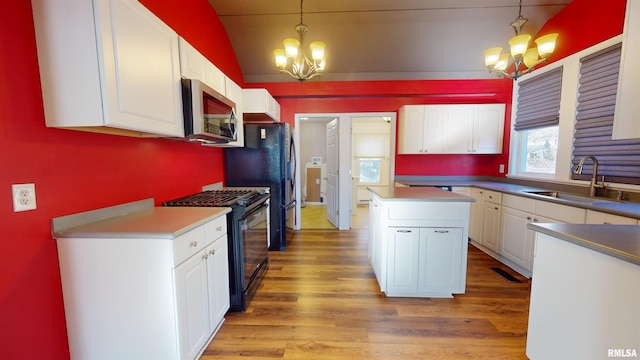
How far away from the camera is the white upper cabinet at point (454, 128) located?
357cm

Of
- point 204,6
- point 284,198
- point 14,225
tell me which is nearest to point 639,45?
point 284,198

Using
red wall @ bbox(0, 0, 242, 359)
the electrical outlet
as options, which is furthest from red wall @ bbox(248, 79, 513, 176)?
the electrical outlet

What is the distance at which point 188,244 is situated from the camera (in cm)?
129

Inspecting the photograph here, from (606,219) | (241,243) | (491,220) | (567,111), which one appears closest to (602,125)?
(567,111)

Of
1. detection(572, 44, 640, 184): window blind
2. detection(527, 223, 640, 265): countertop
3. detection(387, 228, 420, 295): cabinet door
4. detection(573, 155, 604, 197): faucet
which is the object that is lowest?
detection(387, 228, 420, 295): cabinet door

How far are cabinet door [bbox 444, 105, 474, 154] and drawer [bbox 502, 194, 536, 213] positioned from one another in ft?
3.77

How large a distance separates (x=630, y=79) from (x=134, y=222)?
303 centimetres

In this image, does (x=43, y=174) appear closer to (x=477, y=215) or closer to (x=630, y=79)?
(x=630, y=79)

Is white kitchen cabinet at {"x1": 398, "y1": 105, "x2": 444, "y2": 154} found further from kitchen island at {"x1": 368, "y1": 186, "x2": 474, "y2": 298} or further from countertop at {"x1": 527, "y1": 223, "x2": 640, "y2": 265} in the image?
countertop at {"x1": 527, "y1": 223, "x2": 640, "y2": 265}

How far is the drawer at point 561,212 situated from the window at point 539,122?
1.04 meters

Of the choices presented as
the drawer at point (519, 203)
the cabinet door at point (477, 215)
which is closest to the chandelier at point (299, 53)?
the drawer at point (519, 203)

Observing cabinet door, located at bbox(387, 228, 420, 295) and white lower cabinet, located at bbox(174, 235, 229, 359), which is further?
cabinet door, located at bbox(387, 228, 420, 295)

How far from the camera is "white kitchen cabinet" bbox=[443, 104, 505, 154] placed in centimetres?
356

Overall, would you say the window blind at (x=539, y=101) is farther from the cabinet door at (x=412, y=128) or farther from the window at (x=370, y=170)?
the window at (x=370, y=170)
